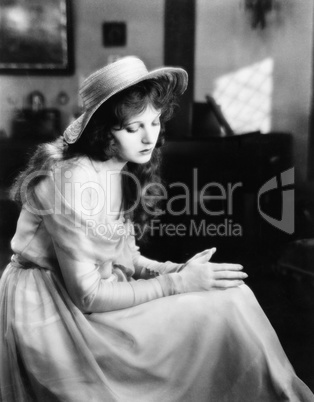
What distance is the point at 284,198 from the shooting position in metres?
1.27

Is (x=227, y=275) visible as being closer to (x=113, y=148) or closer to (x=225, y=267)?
(x=225, y=267)

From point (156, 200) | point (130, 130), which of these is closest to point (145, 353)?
point (156, 200)

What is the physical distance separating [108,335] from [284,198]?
0.61 metres

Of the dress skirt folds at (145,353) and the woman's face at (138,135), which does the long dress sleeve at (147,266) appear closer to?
the dress skirt folds at (145,353)

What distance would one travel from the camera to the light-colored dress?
1039mm

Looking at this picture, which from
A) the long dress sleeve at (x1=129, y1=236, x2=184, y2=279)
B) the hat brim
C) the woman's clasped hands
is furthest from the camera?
the long dress sleeve at (x1=129, y1=236, x2=184, y2=279)

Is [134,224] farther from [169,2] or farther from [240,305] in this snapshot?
[169,2]

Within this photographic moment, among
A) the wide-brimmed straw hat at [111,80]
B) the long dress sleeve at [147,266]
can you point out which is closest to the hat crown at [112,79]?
the wide-brimmed straw hat at [111,80]

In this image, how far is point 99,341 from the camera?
3.44 feet

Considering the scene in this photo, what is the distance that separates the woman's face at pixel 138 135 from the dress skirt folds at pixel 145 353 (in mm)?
360

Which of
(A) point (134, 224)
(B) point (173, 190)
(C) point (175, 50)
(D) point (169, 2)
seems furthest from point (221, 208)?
(D) point (169, 2)

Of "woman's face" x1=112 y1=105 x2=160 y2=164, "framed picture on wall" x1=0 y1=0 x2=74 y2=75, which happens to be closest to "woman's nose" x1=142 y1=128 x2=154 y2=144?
"woman's face" x1=112 y1=105 x2=160 y2=164

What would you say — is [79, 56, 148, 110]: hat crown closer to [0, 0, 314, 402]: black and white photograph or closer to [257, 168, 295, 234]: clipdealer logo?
[0, 0, 314, 402]: black and white photograph

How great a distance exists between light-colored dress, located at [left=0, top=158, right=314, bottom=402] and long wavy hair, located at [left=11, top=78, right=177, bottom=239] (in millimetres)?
41
